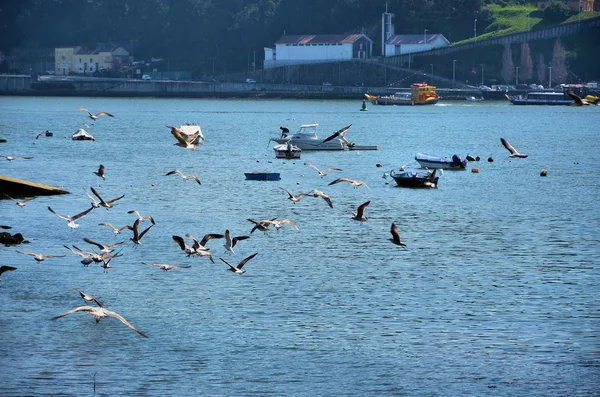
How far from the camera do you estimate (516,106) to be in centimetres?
15775

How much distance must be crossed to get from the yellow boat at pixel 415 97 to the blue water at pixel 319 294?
100518 mm

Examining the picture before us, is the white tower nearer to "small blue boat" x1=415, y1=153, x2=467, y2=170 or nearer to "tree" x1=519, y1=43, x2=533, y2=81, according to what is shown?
"tree" x1=519, y1=43, x2=533, y2=81

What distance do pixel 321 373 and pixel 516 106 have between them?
139088 millimetres

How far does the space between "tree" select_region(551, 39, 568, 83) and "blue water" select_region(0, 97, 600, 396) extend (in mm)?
114997

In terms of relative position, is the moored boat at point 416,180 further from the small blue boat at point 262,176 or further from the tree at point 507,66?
the tree at point 507,66

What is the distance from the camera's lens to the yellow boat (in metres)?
158

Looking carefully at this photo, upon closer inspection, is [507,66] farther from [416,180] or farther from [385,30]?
[416,180]

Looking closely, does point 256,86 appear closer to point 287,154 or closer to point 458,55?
point 458,55

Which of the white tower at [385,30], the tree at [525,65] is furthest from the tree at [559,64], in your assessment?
the white tower at [385,30]

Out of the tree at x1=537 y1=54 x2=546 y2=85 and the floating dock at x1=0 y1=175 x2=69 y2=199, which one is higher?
the tree at x1=537 y1=54 x2=546 y2=85

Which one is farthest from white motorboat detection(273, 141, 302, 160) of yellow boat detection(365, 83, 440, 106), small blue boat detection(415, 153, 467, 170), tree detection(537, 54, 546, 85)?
tree detection(537, 54, 546, 85)

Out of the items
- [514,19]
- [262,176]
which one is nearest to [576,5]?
[514,19]

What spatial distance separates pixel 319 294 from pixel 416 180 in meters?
25.2

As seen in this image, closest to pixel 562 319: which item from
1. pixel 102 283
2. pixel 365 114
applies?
pixel 102 283
